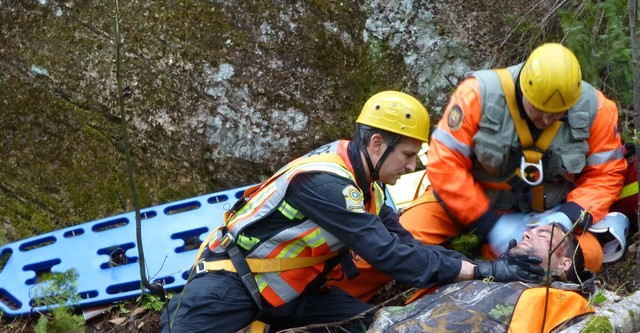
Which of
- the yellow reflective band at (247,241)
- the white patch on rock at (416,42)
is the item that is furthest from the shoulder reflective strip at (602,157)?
the yellow reflective band at (247,241)

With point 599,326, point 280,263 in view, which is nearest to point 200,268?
point 280,263

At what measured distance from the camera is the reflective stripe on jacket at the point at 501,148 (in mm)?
4594

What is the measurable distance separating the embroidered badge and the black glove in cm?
88

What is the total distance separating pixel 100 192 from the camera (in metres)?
5.65

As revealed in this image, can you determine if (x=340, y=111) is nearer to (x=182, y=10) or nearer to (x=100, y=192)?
(x=182, y=10)

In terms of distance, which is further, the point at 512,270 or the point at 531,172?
the point at 531,172

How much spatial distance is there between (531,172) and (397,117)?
1.23 meters

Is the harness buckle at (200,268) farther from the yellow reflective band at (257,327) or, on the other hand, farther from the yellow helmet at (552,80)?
the yellow helmet at (552,80)

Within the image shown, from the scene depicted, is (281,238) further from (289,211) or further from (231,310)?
(231,310)

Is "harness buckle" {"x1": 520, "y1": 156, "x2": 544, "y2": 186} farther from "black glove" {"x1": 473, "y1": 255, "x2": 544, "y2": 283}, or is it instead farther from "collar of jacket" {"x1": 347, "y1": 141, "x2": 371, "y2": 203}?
"collar of jacket" {"x1": 347, "y1": 141, "x2": 371, "y2": 203}

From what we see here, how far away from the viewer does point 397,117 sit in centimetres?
383

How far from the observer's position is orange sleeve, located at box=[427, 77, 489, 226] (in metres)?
4.61

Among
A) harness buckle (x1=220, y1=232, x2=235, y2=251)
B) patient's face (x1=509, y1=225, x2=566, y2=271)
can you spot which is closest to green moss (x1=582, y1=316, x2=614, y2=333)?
patient's face (x1=509, y1=225, x2=566, y2=271)

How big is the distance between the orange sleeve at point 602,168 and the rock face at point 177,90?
155 cm
